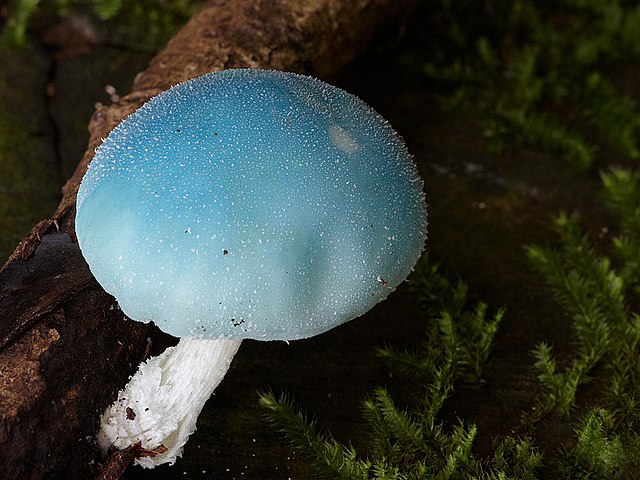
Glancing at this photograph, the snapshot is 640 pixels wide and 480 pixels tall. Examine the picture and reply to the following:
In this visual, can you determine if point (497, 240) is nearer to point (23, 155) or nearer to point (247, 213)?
point (247, 213)

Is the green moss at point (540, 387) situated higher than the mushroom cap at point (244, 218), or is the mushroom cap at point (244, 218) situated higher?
the mushroom cap at point (244, 218)

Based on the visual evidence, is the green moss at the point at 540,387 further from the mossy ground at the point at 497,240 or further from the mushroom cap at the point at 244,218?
the mushroom cap at the point at 244,218

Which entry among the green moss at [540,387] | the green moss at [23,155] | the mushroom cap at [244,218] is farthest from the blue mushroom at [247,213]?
the green moss at [23,155]

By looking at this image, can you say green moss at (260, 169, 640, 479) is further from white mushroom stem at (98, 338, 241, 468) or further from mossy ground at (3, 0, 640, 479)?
white mushroom stem at (98, 338, 241, 468)

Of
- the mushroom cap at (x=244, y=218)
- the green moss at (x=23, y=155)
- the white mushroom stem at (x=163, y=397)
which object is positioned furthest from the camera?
the green moss at (x=23, y=155)

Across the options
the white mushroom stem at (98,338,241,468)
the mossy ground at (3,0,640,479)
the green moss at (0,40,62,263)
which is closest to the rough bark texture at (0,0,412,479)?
the white mushroom stem at (98,338,241,468)

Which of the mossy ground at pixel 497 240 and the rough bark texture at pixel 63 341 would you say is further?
the mossy ground at pixel 497 240

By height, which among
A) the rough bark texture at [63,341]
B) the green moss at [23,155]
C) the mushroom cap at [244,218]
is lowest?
the green moss at [23,155]
